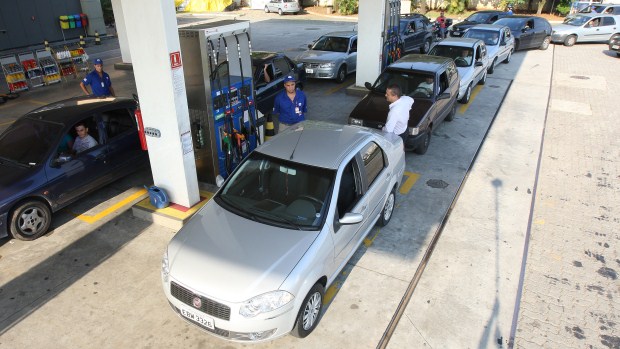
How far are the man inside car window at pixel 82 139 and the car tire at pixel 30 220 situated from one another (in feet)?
3.46

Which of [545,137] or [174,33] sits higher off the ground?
[174,33]

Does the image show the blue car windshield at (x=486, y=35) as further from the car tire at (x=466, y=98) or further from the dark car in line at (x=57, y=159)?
the dark car in line at (x=57, y=159)

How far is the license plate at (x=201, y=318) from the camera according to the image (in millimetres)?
3979

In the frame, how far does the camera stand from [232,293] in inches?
153

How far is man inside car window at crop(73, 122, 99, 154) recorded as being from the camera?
22.1 ft

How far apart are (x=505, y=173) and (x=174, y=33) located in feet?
21.1

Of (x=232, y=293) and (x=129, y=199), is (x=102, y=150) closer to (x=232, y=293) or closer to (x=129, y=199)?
(x=129, y=199)

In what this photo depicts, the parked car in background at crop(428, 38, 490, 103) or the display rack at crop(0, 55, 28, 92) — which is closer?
the parked car in background at crop(428, 38, 490, 103)

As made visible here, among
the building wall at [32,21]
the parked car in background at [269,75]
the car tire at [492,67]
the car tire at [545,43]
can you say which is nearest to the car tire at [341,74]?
the parked car in background at [269,75]

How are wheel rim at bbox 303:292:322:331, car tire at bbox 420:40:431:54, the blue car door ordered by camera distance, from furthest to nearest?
1. car tire at bbox 420:40:431:54
2. the blue car door
3. wheel rim at bbox 303:292:322:331

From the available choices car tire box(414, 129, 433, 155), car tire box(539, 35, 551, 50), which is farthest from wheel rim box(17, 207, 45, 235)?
car tire box(539, 35, 551, 50)

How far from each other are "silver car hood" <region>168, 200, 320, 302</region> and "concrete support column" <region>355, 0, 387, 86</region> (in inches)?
363

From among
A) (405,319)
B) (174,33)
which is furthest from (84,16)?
(405,319)

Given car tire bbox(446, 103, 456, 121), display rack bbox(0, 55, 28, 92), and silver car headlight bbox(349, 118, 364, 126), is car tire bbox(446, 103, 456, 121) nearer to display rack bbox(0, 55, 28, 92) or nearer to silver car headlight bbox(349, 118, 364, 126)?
A: silver car headlight bbox(349, 118, 364, 126)
